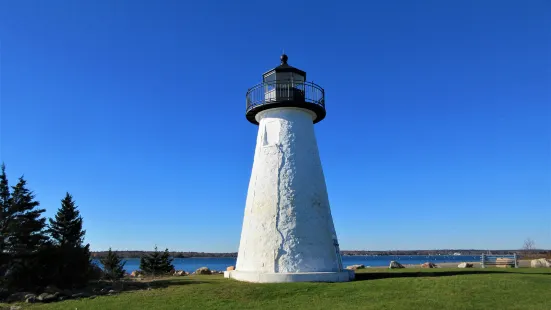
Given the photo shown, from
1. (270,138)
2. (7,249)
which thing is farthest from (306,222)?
(7,249)

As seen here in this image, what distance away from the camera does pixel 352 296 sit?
Answer: 13.0 m

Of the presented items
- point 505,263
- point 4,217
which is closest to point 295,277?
point 4,217

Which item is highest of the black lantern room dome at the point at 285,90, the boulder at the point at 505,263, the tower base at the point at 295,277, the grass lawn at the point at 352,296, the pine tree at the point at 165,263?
the black lantern room dome at the point at 285,90

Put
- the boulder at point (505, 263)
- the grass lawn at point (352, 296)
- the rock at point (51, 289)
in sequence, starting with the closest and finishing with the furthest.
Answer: the grass lawn at point (352, 296) < the rock at point (51, 289) < the boulder at point (505, 263)

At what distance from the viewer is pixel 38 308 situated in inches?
505

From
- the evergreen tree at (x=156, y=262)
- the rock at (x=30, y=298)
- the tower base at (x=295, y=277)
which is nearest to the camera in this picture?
the rock at (x=30, y=298)

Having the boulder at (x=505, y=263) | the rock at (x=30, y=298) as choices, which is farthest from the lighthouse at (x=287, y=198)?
the boulder at (x=505, y=263)

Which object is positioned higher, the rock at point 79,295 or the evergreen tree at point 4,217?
the evergreen tree at point 4,217

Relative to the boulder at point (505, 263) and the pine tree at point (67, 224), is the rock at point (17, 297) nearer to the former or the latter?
the pine tree at point (67, 224)

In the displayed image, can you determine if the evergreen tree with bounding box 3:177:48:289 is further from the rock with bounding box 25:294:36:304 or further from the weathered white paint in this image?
the weathered white paint

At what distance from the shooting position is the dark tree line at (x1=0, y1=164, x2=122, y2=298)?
1661 centimetres

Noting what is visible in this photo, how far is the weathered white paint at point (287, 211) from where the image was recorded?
54.2 feet

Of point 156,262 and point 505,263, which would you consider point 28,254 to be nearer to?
point 156,262

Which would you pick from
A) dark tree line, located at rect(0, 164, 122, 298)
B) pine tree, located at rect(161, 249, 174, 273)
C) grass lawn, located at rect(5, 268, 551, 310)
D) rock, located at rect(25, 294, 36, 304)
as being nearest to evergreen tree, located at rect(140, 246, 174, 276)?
pine tree, located at rect(161, 249, 174, 273)
